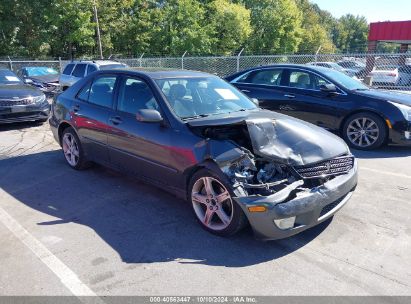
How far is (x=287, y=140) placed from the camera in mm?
3797

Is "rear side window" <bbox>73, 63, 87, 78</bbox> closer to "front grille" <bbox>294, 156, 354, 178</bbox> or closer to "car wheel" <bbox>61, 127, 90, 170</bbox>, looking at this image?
"car wheel" <bbox>61, 127, 90, 170</bbox>

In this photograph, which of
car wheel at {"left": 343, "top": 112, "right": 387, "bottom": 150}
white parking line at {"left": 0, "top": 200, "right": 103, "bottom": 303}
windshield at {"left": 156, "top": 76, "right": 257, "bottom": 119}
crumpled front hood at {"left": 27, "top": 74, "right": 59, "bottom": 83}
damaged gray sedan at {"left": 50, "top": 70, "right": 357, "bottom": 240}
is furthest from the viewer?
crumpled front hood at {"left": 27, "top": 74, "right": 59, "bottom": 83}

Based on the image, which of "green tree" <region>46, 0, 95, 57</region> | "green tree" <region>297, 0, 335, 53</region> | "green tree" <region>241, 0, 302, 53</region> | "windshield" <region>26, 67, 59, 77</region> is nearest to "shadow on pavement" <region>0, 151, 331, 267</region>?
"windshield" <region>26, 67, 59, 77</region>

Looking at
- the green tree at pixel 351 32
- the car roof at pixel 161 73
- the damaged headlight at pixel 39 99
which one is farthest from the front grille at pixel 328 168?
the green tree at pixel 351 32

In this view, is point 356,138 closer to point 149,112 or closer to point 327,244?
point 327,244

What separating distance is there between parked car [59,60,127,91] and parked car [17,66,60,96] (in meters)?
1.92

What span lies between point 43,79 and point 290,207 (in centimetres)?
1586

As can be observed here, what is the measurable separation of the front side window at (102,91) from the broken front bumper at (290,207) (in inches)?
102

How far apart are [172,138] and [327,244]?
1876 mm

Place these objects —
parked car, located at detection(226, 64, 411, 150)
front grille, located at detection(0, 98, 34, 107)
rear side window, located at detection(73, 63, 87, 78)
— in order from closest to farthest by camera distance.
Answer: parked car, located at detection(226, 64, 411, 150) → front grille, located at detection(0, 98, 34, 107) → rear side window, located at detection(73, 63, 87, 78)

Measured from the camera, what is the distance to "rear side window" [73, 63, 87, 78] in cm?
1322

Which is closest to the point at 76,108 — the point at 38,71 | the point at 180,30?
the point at 38,71

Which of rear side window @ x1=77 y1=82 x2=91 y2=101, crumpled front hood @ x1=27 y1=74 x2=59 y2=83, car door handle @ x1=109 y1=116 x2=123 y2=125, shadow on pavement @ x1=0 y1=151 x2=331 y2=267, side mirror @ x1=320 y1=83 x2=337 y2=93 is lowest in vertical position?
shadow on pavement @ x1=0 y1=151 x2=331 y2=267

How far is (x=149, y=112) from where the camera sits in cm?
404
